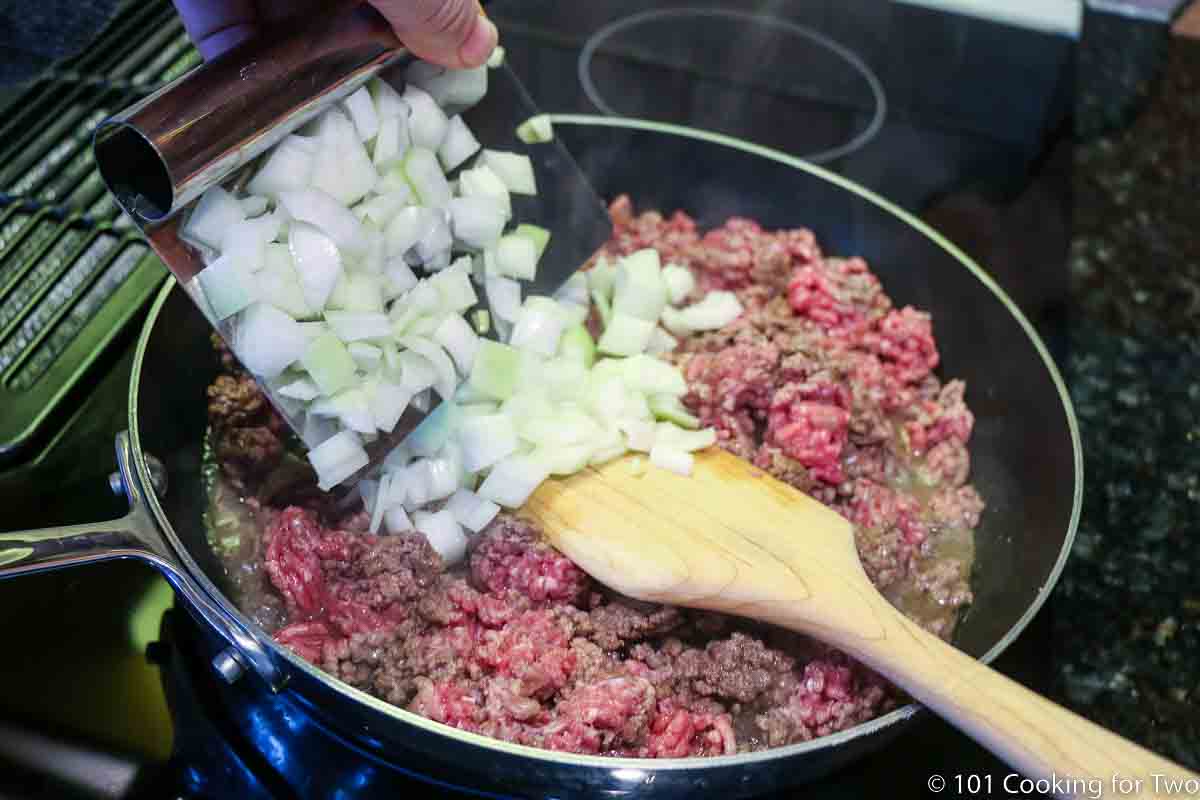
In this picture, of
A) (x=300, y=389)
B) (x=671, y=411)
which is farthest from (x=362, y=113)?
(x=671, y=411)

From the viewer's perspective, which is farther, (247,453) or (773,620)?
(247,453)

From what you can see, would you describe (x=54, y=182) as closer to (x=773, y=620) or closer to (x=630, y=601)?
(x=630, y=601)

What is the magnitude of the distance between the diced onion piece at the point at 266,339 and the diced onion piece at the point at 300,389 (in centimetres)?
5

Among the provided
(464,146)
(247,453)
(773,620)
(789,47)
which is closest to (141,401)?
(247,453)

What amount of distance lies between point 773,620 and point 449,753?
0.72m

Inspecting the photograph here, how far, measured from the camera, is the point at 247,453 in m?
2.25

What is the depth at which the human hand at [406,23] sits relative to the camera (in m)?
1.87

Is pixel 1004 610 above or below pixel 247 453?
below

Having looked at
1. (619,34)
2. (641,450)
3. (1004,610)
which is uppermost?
(619,34)

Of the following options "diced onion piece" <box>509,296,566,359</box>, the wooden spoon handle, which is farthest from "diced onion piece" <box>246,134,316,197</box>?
the wooden spoon handle

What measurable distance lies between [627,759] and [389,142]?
1353 millimetres

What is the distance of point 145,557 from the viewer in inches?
66.2

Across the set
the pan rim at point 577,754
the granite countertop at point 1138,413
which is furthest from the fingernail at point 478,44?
the granite countertop at point 1138,413

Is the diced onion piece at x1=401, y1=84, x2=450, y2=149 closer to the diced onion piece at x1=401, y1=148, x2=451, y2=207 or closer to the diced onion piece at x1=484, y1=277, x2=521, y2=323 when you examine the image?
the diced onion piece at x1=401, y1=148, x2=451, y2=207
